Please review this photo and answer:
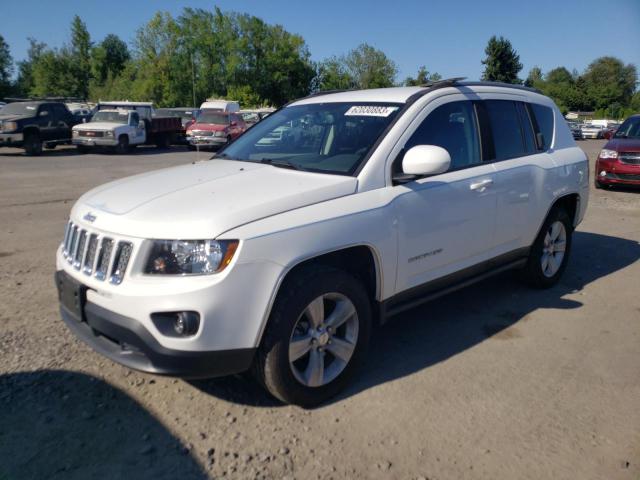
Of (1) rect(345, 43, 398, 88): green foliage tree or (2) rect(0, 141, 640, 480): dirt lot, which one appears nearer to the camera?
(2) rect(0, 141, 640, 480): dirt lot

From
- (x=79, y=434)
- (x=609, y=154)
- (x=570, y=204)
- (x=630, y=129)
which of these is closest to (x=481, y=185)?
(x=570, y=204)

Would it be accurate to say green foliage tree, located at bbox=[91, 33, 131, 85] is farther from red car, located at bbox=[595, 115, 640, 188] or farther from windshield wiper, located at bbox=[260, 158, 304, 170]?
windshield wiper, located at bbox=[260, 158, 304, 170]

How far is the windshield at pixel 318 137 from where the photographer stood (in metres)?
3.61

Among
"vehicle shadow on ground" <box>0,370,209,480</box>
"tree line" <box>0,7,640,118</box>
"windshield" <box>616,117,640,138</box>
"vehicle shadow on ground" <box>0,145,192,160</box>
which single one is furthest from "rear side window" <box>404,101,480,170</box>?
"tree line" <box>0,7,640,118</box>

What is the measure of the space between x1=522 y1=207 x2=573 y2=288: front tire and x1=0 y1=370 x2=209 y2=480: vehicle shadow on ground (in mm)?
3649

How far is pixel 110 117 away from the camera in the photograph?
2131cm

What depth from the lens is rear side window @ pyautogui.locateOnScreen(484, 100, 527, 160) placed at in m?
4.47

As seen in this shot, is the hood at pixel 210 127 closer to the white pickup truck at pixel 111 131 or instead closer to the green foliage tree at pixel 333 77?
the white pickup truck at pixel 111 131

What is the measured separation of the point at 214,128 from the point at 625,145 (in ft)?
51.5

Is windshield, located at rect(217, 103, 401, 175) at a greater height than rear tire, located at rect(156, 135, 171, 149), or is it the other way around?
windshield, located at rect(217, 103, 401, 175)

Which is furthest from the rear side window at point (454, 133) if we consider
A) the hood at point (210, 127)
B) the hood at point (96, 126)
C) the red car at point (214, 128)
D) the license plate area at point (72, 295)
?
the hood at point (210, 127)

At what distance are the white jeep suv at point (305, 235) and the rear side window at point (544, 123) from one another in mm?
389

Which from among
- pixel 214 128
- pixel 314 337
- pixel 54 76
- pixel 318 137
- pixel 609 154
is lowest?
pixel 314 337

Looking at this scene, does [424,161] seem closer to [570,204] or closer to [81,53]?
[570,204]
